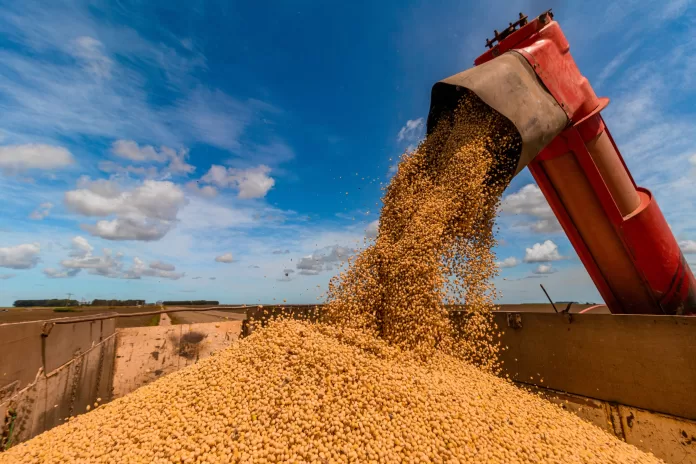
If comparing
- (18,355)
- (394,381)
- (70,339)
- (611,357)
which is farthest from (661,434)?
(70,339)

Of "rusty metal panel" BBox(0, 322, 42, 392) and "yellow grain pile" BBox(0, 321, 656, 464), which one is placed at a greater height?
"rusty metal panel" BBox(0, 322, 42, 392)

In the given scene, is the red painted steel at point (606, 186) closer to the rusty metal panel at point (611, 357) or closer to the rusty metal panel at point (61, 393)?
the rusty metal panel at point (611, 357)

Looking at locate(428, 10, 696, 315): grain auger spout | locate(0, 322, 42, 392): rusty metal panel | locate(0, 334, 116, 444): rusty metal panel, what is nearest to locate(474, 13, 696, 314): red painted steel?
locate(428, 10, 696, 315): grain auger spout

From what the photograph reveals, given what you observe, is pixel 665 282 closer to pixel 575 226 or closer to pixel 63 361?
pixel 575 226

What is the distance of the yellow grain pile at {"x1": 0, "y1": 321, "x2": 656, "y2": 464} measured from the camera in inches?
76.6

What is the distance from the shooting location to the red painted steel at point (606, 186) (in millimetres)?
3096

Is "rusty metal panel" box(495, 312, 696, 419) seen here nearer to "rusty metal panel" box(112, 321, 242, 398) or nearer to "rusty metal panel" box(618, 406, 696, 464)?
"rusty metal panel" box(618, 406, 696, 464)

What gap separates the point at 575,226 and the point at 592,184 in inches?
19.0

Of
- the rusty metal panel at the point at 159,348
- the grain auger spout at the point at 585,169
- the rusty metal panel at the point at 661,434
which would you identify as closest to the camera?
the rusty metal panel at the point at 661,434

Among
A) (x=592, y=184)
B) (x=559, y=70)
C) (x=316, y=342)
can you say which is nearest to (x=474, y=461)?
(x=316, y=342)

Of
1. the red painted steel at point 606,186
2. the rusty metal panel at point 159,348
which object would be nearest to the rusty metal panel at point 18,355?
the rusty metal panel at point 159,348

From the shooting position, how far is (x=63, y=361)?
3127mm

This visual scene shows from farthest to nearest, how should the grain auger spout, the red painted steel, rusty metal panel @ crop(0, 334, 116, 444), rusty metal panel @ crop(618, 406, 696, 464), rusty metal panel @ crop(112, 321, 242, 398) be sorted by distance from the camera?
rusty metal panel @ crop(112, 321, 242, 398) < the red painted steel < the grain auger spout < rusty metal panel @ crop(0, 334, 116, 444) < rusty metal panel @ crop(618, 406, 696, 464)

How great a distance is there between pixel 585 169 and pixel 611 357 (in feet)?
5.52
